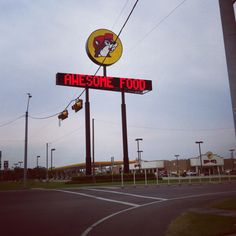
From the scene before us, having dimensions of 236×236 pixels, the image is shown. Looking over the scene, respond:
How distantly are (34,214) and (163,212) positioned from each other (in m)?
5.00

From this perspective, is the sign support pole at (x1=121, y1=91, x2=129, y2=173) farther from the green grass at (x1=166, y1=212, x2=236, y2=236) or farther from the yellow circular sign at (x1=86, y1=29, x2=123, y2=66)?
the green grass at (x1=166, y1=212, x2=236, y2=236)

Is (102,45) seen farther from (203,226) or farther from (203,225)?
(203,226)

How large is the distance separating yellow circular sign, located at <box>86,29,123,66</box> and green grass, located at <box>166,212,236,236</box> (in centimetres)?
3998

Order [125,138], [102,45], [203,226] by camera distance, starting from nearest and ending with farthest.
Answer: [203,226] < [125,138] < [102,45]

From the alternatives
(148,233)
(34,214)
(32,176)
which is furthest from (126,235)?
(32,176)

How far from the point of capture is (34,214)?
12133 millimetres

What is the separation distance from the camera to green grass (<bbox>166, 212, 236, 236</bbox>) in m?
7.56

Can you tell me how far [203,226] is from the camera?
8.30 m

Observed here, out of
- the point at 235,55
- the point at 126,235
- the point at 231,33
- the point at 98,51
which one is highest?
the point at 98,51

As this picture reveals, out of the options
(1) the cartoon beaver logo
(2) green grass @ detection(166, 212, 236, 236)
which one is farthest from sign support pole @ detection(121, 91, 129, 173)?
(2) green grass @ detection(166, 212, 236, 236)

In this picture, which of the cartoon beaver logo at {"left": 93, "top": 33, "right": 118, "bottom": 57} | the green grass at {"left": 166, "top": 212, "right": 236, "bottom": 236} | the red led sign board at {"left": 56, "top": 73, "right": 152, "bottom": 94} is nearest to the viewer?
the green grass at {"left": 166, "top": 212, "right": 236, "bottom": 236}

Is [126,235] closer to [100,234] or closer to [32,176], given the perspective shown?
[100,234]

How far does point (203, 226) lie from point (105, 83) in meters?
42.4

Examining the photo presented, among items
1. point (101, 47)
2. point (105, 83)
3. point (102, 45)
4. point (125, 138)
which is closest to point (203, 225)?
point (125, 138)
